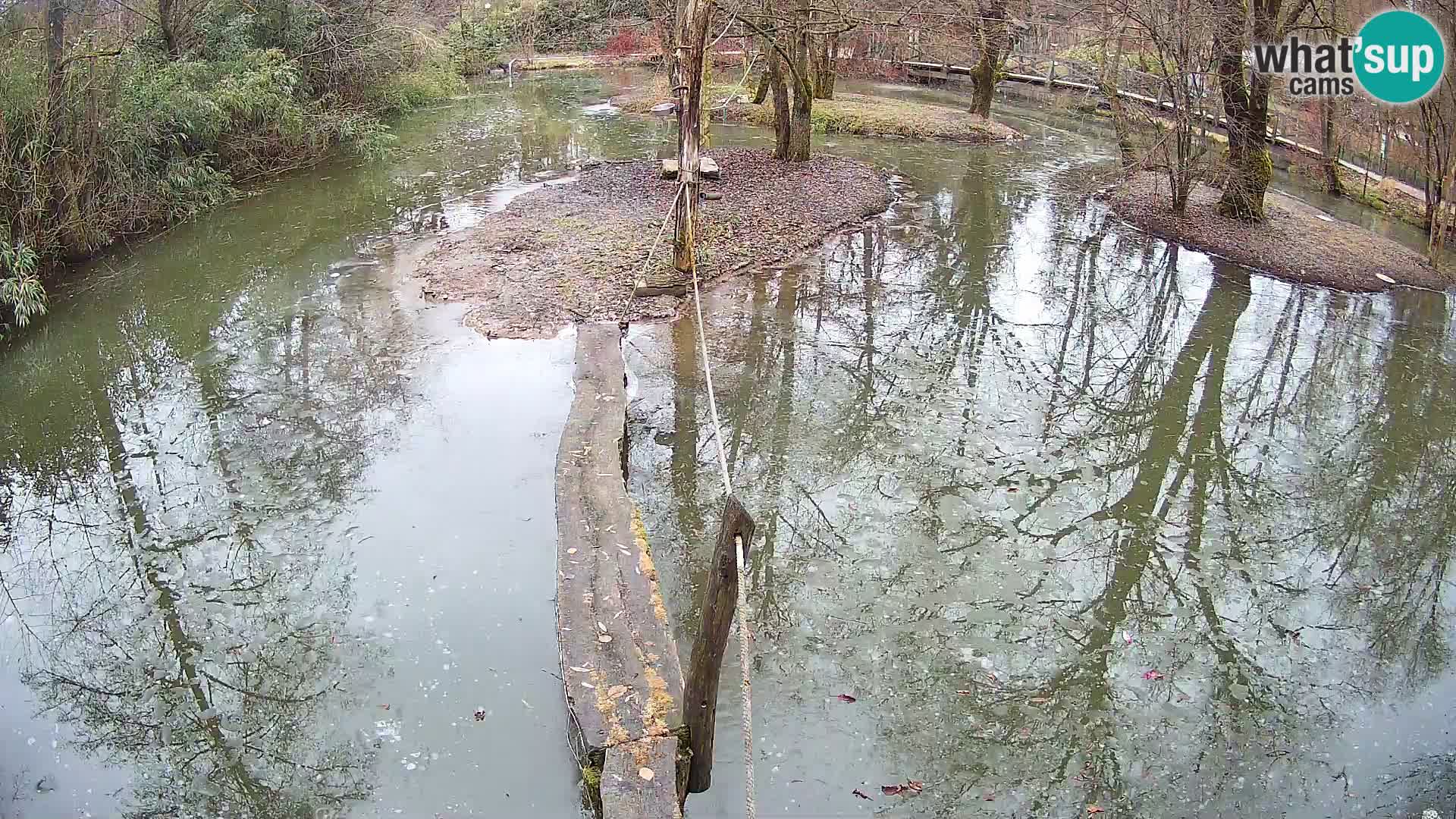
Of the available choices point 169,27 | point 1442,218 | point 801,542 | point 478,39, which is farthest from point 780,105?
point 478,39

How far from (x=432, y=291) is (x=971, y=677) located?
7634mm

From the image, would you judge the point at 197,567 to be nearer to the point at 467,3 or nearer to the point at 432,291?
the point at 432,291

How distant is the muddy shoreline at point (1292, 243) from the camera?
1180cm

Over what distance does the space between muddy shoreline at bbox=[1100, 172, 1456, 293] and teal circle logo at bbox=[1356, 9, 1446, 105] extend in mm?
1816

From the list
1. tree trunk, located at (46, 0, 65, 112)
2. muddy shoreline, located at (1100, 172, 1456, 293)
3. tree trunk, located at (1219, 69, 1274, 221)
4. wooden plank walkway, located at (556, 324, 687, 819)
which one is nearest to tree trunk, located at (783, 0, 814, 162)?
muddy shoreline, located at (1100, 172, 1456, 293)

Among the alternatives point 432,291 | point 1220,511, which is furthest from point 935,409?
point 432,291

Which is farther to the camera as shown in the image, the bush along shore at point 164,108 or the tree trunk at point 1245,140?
the tree trunk at point 1245,140

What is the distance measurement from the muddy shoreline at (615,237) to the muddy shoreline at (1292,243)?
3.98 meters

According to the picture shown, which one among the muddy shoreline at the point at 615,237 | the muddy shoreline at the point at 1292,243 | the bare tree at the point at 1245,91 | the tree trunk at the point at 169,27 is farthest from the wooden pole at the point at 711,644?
the tree trunk at the point at 169,27

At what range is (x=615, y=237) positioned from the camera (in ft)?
40.1

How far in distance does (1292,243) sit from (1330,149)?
14.9ft

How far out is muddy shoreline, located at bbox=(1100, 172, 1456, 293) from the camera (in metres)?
11.8

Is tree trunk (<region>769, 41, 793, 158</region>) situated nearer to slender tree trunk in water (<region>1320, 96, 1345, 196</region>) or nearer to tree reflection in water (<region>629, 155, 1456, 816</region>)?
tree reflection in water (<region>629, 155, 1456, 816</region>)

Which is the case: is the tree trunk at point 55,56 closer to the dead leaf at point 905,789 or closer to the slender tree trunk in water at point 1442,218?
the dead leaf at point 905,789
